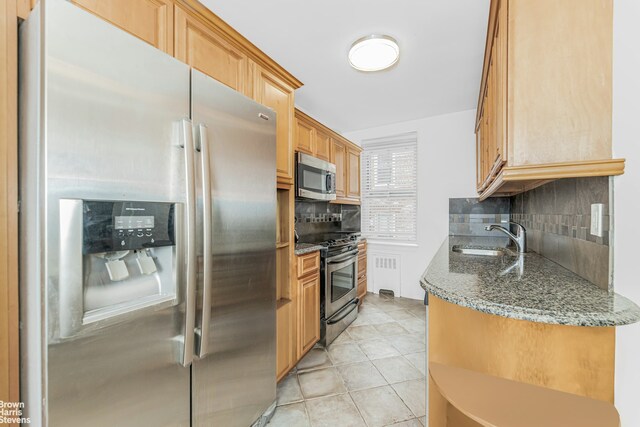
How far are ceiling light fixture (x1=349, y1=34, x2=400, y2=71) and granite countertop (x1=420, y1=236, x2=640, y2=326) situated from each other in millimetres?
1612

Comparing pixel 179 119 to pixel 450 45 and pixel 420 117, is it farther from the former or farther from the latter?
pixel 420 117

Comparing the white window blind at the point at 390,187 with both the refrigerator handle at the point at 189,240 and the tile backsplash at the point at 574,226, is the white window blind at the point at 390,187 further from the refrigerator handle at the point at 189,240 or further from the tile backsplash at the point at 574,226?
the refrigerator handle at the point at 189,240

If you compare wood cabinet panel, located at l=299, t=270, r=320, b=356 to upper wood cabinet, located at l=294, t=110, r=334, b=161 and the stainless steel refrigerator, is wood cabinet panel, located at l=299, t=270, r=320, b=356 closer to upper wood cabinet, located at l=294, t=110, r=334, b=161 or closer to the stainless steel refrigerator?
the stainless steel refrigerator

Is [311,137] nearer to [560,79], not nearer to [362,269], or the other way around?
[362,269]

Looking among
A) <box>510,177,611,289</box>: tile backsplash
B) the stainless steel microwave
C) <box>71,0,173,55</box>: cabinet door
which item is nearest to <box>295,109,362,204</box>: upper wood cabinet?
the stainless steel microwave

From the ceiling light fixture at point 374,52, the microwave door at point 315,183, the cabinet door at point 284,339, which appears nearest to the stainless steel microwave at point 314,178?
the microwave door at point 315,183

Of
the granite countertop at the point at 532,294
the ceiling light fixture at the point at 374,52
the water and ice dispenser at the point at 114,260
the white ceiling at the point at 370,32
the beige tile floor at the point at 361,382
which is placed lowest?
the beige tile floor at the point at 361,382

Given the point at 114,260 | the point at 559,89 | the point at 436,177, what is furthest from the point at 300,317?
the point at 436,177

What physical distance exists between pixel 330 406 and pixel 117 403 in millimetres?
1348

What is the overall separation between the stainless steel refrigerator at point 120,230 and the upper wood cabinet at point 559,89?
1.23 m

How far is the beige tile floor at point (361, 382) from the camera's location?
1685 millimetres

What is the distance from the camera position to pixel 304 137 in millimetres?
2736

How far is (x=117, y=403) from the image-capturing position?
34.4 inches

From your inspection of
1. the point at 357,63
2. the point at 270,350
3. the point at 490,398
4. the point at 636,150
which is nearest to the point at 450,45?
the point at 357,63
